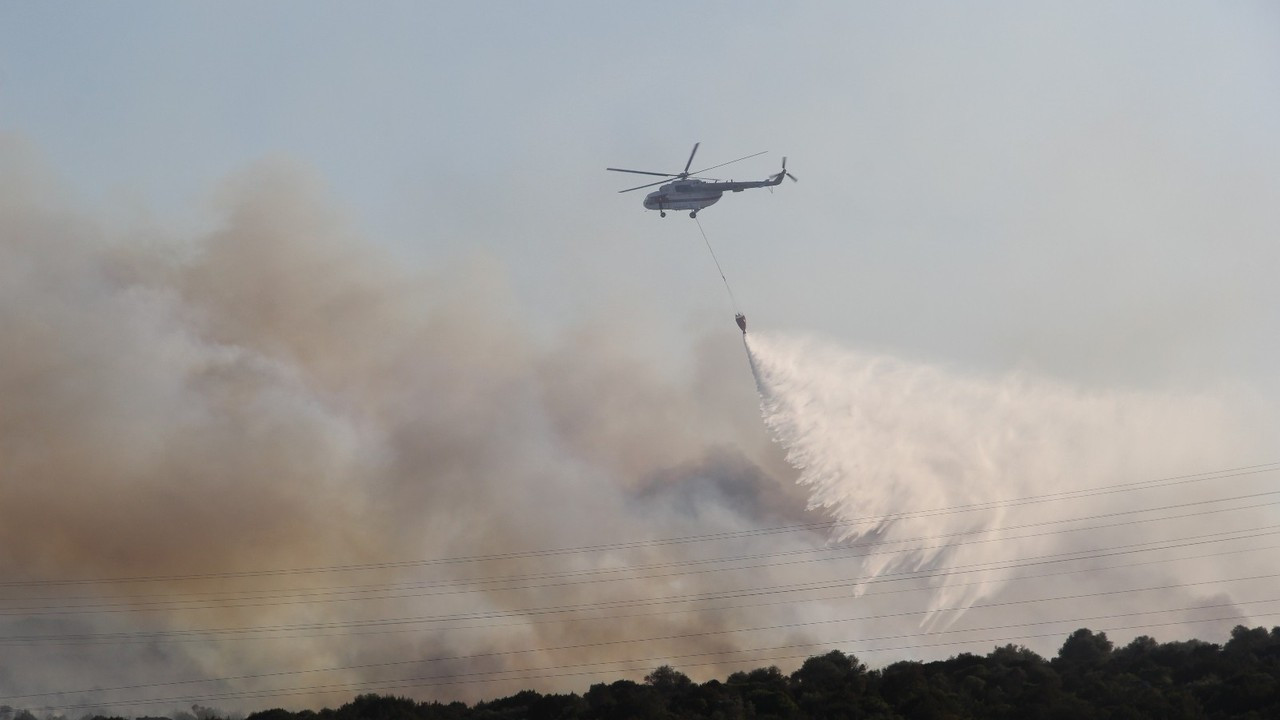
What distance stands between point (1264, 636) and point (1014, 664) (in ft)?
82.3

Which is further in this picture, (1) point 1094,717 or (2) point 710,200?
(2) point 710,200

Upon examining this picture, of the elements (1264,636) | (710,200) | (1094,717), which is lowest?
(1094,717)

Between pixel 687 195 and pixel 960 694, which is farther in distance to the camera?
pixel 687 195

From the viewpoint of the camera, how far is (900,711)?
124m

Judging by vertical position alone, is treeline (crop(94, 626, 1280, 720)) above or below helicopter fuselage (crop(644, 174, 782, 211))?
below

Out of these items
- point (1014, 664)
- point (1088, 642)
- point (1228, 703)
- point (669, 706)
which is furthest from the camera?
point (1088, 642)

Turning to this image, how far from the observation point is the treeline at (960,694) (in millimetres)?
120000

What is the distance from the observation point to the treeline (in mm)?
120000

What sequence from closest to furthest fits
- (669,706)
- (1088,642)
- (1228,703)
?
(1228,703) → (669,706) → (1088,642)

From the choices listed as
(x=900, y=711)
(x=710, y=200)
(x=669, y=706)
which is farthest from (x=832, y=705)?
(x=710, y=200)

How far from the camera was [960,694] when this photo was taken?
128 m

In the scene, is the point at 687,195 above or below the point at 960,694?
above

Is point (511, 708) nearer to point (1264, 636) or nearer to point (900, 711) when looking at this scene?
point (900, 711)

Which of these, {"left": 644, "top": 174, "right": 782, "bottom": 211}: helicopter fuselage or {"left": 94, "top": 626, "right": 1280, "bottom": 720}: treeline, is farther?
{"left": 644, "top": 174, "right": 782, "bottom": 211}: helicopter fuselage
